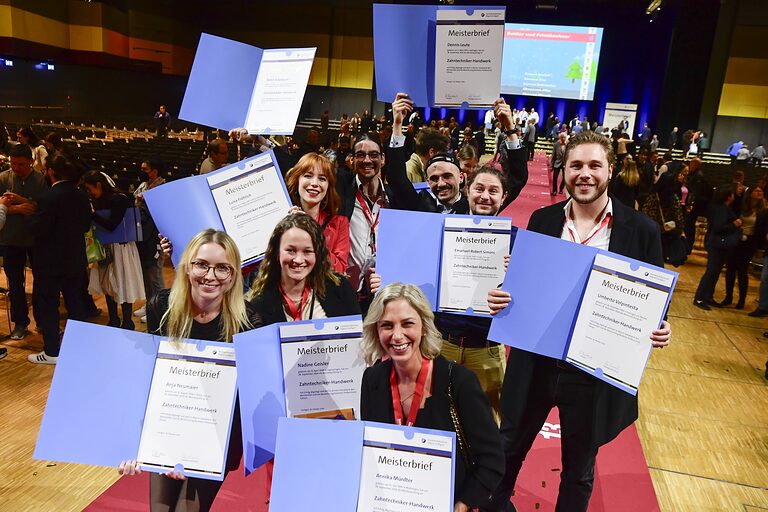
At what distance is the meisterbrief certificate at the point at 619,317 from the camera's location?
1724mm

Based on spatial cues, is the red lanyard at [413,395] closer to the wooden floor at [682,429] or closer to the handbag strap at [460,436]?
the handbag strap at [460,436]

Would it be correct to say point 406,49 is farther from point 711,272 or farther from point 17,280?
point 711,272

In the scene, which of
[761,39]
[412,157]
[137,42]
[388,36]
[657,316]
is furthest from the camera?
[137,42]

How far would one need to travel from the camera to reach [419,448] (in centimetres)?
146

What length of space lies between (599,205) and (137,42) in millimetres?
24690

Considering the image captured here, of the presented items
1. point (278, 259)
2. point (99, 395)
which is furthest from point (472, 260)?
point (99, 395)

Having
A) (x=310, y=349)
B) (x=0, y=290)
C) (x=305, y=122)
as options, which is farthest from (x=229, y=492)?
A: (x=305, y=122)

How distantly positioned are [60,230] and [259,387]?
3106mm

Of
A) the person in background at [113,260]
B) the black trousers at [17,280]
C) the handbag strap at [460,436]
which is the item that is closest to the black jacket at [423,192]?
the handbag strap at [460,436]

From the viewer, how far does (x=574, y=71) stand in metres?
23.0

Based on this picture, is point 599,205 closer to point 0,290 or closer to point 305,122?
point 0,290

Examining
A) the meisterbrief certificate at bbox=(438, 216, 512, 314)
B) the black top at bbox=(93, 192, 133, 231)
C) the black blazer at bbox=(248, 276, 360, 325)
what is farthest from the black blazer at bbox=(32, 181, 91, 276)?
the meisterbrief certificate at bbox=(438, 216, 512, 314)

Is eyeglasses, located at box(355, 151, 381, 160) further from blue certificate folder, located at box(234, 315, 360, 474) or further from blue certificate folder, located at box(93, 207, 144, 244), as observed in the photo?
blue certificate folder, located at box(93, 207, 144, 244)

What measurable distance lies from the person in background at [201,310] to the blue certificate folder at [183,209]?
39 centimetres
